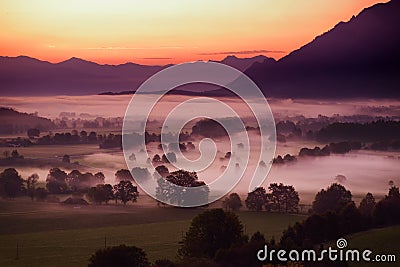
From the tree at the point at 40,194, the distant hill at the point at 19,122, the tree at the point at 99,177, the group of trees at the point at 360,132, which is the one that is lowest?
the tree at the point at 40,194

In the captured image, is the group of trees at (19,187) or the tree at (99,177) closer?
the group of trees at (19,187)

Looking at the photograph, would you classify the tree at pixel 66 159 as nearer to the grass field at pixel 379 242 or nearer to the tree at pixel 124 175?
the tree at pixel 124 175

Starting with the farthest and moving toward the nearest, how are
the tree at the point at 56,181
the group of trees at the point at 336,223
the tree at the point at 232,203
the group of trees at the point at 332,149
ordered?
1. the group of trees at the point at 332,149
2. the tree at the point at 56,181
3. the tree at the point at 232,203
4. the group of trees at the point at 336,223

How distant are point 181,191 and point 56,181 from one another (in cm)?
2375

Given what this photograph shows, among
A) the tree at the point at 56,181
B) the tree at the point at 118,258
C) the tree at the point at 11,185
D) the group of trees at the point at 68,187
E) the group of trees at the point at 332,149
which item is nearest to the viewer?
the tree at the point at 118,258

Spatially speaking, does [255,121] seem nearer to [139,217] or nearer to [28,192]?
[28,192]

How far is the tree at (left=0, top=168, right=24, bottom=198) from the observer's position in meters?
86.6

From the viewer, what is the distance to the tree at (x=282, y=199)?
239ft

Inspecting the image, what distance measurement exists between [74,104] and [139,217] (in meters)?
131

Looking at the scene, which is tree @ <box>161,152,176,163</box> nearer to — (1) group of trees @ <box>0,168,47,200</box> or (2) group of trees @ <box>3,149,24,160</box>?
(2) group of trees @ <box>3,149,24,160</box>

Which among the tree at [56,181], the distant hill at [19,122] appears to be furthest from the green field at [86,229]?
the distant hill at [19,122]

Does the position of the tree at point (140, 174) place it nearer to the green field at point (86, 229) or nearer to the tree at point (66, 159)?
the tree at point (66, 159)

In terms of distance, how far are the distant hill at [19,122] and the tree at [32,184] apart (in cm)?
6472

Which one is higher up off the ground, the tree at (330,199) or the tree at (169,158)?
the tree at (169,158)
